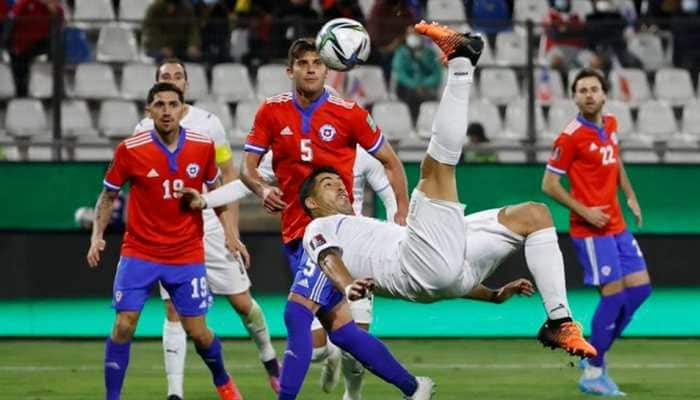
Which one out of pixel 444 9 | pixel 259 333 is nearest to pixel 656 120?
pixel 444 9

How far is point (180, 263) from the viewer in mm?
9812

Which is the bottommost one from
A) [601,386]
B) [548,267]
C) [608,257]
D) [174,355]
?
[601,386]

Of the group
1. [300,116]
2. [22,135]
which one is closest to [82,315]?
[22,135]

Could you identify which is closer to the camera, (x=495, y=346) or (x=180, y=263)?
(x=180, y=263)

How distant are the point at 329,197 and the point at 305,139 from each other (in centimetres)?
95

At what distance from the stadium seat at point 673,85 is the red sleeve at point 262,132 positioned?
681 cm

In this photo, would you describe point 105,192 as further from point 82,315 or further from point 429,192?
point 82,315

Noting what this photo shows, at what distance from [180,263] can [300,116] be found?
3.74ft

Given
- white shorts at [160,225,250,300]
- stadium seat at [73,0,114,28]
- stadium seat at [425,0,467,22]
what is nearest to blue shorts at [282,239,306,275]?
white shorts at [160,225,250,300]

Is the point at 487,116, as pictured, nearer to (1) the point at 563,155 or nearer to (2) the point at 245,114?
(2) the point at 245,114

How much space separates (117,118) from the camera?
15.8 metres

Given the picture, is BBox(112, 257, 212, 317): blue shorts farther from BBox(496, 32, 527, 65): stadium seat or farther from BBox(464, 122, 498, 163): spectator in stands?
BBox(496, 32, 527, 65): stadium seat

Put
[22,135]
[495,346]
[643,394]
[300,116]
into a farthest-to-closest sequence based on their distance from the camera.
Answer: [22,135] → [495,346] → [643,394] → [300,116]

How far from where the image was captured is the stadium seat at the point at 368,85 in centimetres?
1542
